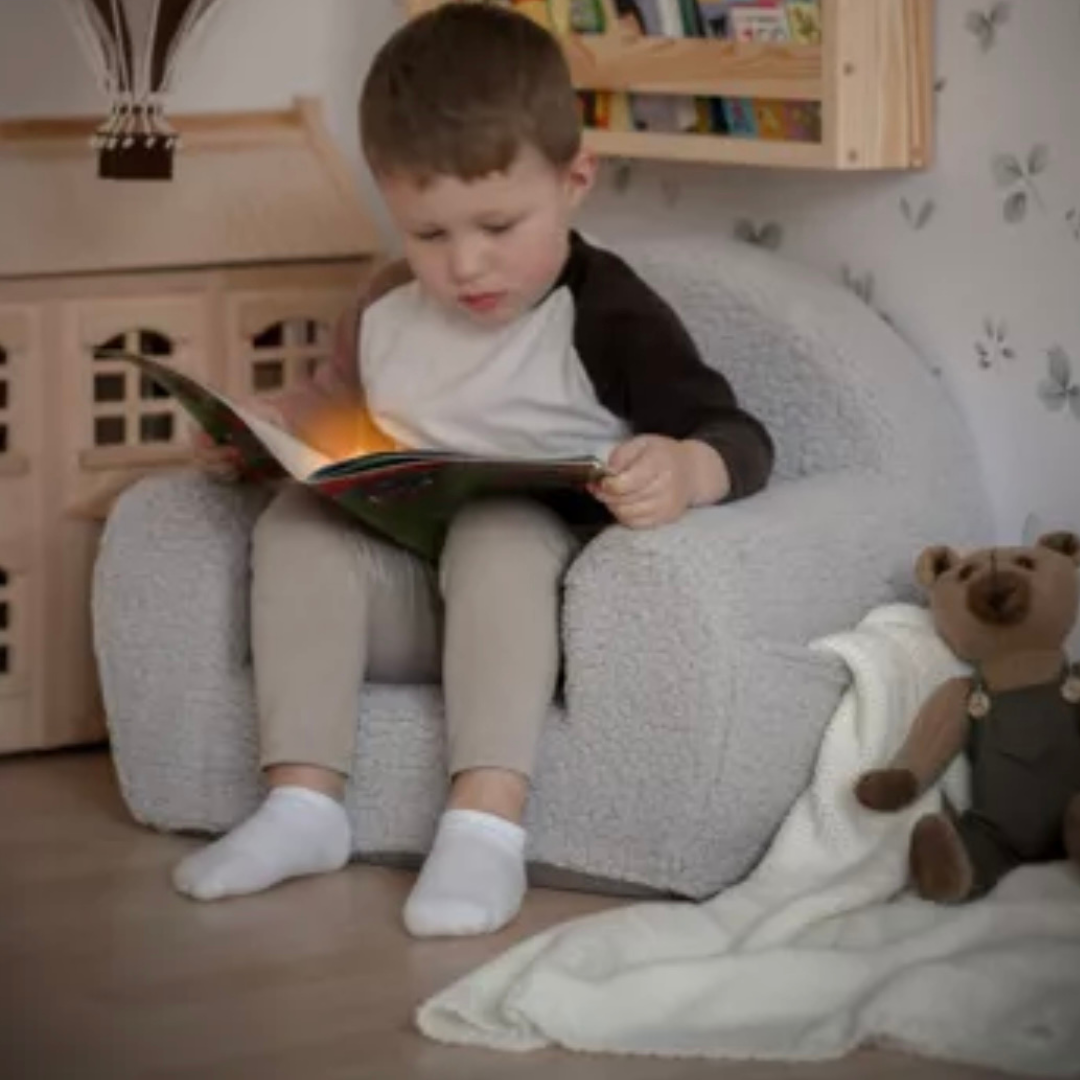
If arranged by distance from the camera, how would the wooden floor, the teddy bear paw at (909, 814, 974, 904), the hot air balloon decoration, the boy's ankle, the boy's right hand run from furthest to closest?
the hot air balloon decoration < the boy's right hand < the boy's ankle < the teddy bear paw at (909, 814, 974, 904) < the wooden floor

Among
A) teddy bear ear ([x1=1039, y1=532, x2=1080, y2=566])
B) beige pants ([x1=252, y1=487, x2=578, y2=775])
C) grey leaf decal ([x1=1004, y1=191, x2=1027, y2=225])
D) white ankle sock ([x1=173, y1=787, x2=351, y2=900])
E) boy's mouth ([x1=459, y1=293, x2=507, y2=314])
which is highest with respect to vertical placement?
grey leaf decal ([x1=1004, y1=191, x2=1027, y2=225])

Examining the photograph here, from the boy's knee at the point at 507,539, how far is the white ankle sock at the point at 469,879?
0.60ft

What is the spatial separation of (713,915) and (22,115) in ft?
3.63

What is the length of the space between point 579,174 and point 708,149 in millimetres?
234

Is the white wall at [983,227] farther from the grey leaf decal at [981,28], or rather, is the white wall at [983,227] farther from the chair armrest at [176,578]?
the chair armrest at [176,578]

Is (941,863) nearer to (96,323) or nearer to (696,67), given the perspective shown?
(696,67)

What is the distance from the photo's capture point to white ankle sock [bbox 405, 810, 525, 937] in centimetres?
185

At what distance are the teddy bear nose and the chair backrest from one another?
0.23m

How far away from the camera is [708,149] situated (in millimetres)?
2221

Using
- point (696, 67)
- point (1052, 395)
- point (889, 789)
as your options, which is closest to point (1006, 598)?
point (889, 789)

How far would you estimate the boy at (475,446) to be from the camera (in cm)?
193

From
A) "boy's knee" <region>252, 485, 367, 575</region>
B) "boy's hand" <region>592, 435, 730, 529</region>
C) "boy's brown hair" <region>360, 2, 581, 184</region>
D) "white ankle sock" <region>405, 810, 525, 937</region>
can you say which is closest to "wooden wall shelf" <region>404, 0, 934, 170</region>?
"boy's brown hair" <region>360, 2, 581, 184</region>

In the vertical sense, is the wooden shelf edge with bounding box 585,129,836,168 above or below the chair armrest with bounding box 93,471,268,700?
above

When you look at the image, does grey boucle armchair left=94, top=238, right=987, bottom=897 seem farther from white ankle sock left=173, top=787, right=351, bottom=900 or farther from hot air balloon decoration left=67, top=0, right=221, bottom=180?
hot air balloon decoration left=67, top=0, right=221, bottom=180
